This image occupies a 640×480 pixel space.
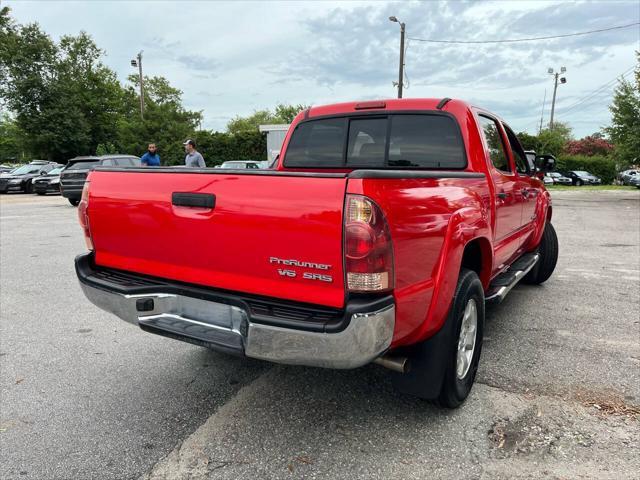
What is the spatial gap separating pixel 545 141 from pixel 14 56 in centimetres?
3935

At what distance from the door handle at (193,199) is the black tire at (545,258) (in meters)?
4.44

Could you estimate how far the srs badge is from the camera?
2.13 m

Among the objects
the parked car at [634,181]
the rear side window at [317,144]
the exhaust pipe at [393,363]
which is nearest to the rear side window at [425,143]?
the rear side window at [317,144]

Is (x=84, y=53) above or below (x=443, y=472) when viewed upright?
above

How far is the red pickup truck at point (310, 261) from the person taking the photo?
2090mm

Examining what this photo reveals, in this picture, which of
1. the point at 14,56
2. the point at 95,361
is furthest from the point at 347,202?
the point at 14,56

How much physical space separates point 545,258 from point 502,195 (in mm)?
2454

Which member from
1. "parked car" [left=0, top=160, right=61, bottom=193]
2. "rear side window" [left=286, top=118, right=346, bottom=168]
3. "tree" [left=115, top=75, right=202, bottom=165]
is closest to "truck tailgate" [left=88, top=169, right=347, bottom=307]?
"rear side window" [left=286, top=118, right=346, bottom=168]

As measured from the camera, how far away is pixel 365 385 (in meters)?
3.18

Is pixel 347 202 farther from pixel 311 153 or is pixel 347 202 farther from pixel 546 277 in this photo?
pixel 546 277

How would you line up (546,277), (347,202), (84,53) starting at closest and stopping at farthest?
(347,202) → (546,277) → (84,53)

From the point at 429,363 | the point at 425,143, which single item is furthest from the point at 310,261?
the point at 425,143

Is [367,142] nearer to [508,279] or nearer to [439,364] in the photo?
[508,279]

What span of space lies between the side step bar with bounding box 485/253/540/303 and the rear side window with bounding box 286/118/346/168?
156cm
